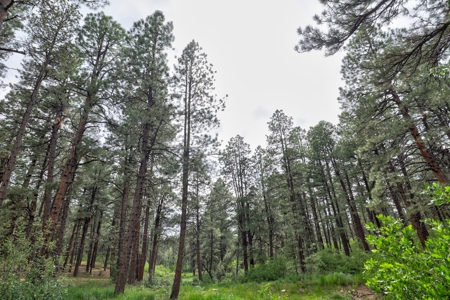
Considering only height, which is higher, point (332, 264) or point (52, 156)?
point (52, 156)

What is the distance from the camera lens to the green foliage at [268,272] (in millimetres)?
15078

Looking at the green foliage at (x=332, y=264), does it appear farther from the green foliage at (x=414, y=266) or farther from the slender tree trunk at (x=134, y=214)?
the green foliage at (x=414, y=266)

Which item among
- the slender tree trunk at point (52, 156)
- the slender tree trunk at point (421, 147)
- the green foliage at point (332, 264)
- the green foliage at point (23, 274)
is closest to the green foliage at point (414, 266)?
the green foliage at point (23, 274)

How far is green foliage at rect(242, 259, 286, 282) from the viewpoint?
1508 centimetres

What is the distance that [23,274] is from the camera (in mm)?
5457

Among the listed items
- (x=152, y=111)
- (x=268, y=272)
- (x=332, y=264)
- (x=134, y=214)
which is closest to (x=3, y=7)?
(x=152, y=111)

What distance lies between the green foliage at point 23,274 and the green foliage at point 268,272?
13.2 meters

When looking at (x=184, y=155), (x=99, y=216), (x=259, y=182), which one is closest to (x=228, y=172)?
(x=259, y=182)

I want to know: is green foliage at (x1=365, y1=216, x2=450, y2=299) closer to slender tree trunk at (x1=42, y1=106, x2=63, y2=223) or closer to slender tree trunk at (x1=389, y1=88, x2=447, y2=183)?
slender tree trunk at (x1=389, y1=88, x2=447, y2=183)

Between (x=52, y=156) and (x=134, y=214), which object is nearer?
(x=134, y=214)

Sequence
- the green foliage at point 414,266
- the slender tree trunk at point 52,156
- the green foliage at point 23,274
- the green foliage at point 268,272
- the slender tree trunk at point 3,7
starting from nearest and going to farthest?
the green foliage at point 414,266 → the green foliage at point 23,274 → the slender tree trunk at point 3,7 → the slender tree trunk at point 52,156 → the green foliage at point 268,272

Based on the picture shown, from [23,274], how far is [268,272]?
14378 mm

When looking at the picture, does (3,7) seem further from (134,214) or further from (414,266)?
(414,266)

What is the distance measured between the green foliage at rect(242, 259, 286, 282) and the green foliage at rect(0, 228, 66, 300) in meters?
13.2
